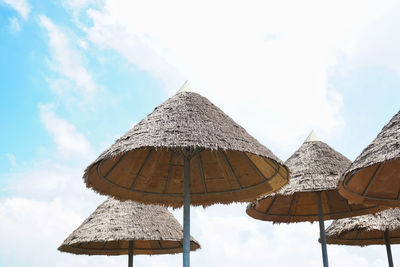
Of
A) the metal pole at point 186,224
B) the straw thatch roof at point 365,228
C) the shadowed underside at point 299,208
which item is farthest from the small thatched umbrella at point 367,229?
the metal pole at point 186,224

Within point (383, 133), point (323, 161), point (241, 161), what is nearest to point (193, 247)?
point (323, 161)

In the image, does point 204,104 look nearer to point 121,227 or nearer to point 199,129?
point 199,129

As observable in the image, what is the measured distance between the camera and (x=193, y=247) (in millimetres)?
12656

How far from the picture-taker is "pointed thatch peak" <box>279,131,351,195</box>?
937 centimetres

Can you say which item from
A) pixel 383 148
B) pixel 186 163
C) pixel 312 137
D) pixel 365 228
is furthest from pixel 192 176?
pixel 365 228

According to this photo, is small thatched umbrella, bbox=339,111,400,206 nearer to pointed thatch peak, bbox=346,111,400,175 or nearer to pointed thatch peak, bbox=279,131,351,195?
pointed thatch peak, bbox=346,111,400,175

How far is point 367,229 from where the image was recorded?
37.8ft

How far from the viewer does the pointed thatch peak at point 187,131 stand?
6.08m

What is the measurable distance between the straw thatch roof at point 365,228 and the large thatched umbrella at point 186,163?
4.80 meters

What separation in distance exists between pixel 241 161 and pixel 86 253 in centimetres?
692

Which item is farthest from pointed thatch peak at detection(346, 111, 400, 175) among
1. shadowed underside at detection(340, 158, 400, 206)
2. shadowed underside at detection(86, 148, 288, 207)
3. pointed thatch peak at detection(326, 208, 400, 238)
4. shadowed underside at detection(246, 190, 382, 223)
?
pointed thatch peak at detection(326, 208, 400, 238)

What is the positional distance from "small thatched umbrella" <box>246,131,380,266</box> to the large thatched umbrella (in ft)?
4.93

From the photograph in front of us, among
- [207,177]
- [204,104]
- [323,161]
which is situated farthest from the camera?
[323,161]

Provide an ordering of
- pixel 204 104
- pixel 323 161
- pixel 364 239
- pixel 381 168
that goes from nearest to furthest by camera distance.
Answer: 1. pixel 204 104
2. pixel 381 168
3. pixel 323 161
4. pixel 364 239
